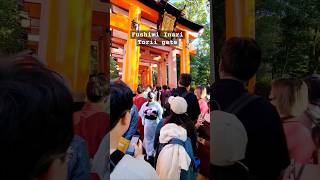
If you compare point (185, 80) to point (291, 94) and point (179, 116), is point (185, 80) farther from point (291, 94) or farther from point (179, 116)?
point (291, 94)

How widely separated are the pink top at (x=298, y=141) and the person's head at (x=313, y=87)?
0.13m

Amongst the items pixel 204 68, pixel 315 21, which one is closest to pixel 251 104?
pixel 315 21

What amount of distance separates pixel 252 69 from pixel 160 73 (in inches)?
334

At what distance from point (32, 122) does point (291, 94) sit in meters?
1.29

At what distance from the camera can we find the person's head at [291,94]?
1568 mm

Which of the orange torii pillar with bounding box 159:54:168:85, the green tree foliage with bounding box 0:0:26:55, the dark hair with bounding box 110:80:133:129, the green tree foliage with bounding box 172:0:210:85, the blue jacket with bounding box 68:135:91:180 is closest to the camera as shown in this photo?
the blue jacket with bounding box 68:135:91:180

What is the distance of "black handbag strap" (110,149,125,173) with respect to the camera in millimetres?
1376

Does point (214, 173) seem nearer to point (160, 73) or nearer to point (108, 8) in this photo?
point (108, 8)

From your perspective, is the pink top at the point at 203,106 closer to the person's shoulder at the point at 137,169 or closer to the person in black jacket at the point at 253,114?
the person in black jacket at the point at 253,114

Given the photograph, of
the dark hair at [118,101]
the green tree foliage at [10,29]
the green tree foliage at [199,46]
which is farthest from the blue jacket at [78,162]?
the green tree foliage at [199,46]

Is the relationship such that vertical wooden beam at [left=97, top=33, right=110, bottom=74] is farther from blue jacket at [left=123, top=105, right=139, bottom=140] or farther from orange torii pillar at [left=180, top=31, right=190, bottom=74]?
orange torii pillar at [left=180, top=31, right=190, bottom=74]

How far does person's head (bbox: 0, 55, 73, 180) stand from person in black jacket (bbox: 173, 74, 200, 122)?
2.98 m

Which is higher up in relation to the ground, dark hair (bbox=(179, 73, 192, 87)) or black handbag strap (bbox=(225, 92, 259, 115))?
dark hair (bbox=(179, 73, 192, 87))

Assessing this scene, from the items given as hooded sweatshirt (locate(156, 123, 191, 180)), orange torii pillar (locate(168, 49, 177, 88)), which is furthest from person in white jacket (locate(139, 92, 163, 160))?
orange torii pillar (locate(168, 49, 177, 88))
